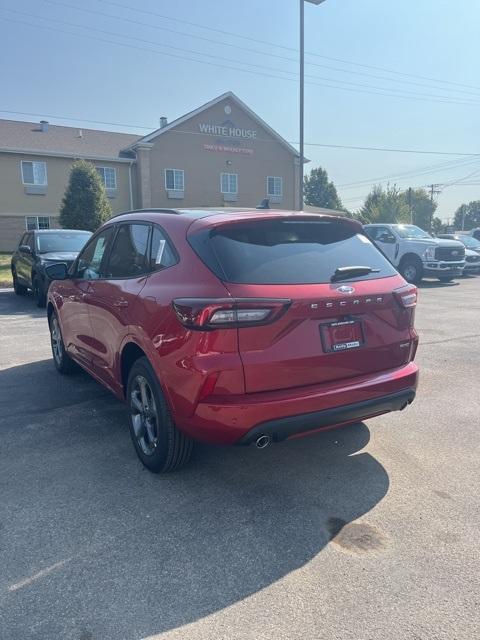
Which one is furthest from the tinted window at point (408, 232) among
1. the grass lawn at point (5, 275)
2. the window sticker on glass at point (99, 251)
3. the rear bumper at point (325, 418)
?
the rear bumper at point (325, 418)

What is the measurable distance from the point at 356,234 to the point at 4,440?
10.7ft

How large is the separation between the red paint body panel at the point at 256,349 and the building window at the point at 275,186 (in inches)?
1419

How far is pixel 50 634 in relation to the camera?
2.17 metres

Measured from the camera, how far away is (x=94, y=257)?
477 centimetres

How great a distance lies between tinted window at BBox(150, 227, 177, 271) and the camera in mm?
3371

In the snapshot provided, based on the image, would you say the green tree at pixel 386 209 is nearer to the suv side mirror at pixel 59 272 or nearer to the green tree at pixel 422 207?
the green tree at pixel 422 207

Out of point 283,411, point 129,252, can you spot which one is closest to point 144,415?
point 283,411

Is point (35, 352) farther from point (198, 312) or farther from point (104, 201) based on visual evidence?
point (104, 201)

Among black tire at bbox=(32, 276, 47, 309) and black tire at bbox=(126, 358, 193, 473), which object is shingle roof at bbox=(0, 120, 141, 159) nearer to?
black tire at bbox=(32, 276, 47, 309)

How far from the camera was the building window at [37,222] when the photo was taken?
3150 cm

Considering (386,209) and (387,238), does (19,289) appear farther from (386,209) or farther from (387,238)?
(386,209)

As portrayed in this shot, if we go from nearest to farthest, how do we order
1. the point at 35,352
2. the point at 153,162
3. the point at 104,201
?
the point at 35,352 < the point at 104,201 < the point at 153,162

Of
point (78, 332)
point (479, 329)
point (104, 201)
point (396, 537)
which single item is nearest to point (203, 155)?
point (104, 201)

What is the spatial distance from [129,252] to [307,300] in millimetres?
1724
